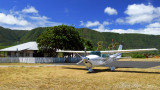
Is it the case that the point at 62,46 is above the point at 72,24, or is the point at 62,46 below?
below

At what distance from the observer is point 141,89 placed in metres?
9.12

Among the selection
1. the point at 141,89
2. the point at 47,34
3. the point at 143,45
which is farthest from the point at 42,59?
the point at 143,45

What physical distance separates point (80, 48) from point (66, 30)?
590cm

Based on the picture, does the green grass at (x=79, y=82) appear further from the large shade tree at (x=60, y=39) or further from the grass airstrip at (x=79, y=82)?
the large shade tree at (x=60, y=39)

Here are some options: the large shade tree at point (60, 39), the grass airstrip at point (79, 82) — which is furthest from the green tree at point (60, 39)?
the grass airstrip at point (79, 82)

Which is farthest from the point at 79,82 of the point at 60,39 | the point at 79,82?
the point at 60,39

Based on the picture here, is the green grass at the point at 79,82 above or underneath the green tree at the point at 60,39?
underneath

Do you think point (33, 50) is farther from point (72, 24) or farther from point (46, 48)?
point (72, 24)

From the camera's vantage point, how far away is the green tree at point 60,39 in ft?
105

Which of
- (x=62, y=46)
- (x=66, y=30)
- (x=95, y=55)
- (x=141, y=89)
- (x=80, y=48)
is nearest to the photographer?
(x=141, y=89)

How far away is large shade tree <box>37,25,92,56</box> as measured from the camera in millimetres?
31920

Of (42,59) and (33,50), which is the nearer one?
(42,59)

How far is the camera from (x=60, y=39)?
31.8 meters

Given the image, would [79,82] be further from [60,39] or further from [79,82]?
[60,39]
